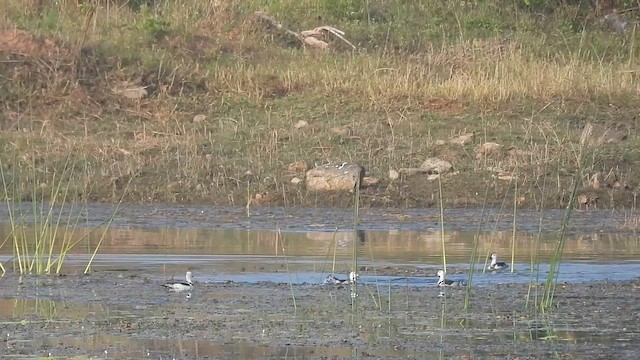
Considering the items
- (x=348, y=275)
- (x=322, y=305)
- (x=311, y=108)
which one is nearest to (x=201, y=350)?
(x=322, y=305)

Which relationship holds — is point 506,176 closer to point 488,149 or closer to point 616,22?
point 488,149

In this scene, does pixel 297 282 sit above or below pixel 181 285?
below

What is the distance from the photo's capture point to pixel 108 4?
755 inches

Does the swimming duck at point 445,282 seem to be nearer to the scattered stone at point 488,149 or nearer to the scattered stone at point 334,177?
the scattered stone at point 334,177

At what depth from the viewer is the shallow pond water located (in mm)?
6785

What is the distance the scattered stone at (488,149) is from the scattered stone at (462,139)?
0.62ft

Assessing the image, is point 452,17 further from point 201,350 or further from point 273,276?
point 201,350

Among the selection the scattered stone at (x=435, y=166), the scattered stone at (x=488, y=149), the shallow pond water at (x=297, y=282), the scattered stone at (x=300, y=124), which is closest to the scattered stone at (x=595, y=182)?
the shallow pond water at (x=297, y=282)

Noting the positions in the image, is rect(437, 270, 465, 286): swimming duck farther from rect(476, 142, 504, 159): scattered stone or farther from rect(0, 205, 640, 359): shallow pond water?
rect(476, 142, 504, 159): scattered stone

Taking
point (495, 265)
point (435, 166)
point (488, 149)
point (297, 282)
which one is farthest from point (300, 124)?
point (297, 282)

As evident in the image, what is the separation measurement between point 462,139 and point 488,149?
382 millimetres

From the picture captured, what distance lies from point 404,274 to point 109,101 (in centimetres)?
740

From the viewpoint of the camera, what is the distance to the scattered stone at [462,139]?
48.0 feet

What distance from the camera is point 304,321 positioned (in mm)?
7430
